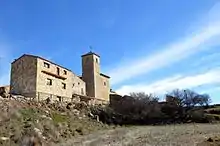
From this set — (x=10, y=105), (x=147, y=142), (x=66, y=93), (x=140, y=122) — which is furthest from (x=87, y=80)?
(x=147, y=142)

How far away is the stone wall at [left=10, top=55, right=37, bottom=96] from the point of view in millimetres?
53281

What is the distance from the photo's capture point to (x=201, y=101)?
260 feet

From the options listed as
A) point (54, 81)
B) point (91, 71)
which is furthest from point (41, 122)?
point (91, 71)

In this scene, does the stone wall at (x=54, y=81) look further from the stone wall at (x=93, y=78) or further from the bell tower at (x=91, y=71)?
the stone wall at (x=93, y=78)

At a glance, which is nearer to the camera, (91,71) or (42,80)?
(42,80)

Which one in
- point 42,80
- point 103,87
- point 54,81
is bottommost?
point 42,80

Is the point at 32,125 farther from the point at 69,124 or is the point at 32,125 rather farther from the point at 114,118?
the point at 114,118

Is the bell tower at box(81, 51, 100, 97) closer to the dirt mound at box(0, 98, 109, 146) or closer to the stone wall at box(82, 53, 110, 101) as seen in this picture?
the stone wall at box(82, 53, 110, 101)

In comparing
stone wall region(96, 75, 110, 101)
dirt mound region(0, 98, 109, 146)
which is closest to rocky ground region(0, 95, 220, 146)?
dirt mound region(0, 98, 109, 146)

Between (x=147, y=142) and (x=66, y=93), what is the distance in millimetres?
30018

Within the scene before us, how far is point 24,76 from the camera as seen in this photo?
54.3 meters

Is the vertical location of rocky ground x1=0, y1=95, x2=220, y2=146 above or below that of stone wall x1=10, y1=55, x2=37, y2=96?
below

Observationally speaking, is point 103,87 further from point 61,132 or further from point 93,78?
point 61,132

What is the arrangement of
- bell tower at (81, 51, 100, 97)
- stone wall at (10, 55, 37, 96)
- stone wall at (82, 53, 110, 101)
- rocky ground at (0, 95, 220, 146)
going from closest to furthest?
rocky ground at (0, 95, 220, 146)
stone wall at (10, 55, 37, 96)
bell tower at (81, 51, 100, 97)
stone wall at (82, 53, 110, 101)
